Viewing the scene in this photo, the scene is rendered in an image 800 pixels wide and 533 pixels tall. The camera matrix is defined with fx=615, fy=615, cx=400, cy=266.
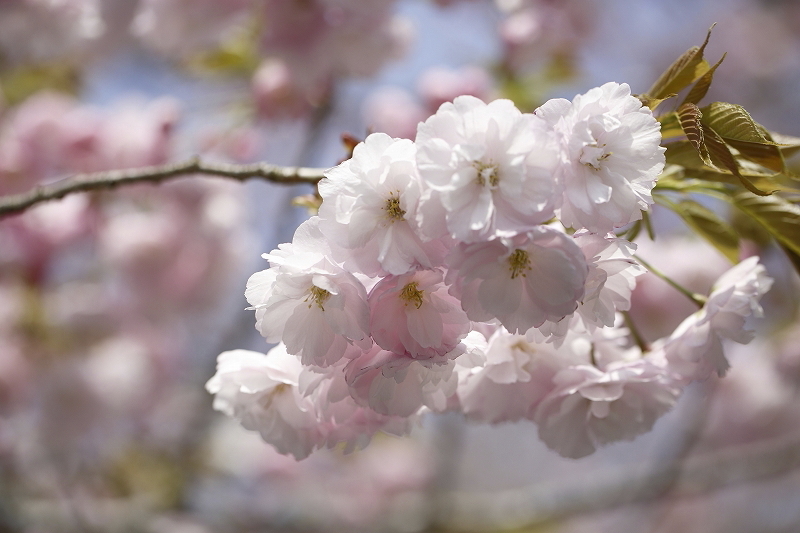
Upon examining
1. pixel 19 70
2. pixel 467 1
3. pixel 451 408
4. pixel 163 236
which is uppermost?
pixel 19 70

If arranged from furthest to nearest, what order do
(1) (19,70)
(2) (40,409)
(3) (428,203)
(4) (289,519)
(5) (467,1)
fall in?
(1) (19,70)
(4) (289,519)
(2) (40,409)
(5) (467,1)
(3) (428,203)

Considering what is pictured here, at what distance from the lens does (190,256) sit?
2.25m

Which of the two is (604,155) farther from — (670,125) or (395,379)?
(395,379)

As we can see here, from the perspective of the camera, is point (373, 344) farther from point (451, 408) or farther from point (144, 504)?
point (144, 504)

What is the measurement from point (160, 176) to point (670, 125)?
636 millimetres

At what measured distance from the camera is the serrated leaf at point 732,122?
57 cm

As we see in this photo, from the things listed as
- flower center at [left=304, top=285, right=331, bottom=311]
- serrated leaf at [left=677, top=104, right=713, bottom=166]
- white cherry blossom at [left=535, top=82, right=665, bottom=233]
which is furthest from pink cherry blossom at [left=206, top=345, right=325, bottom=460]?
serrated leaf at [left=677, top=104, right=713, bottom=166]

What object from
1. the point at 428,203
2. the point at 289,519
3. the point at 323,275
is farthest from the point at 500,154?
the point at 289,519

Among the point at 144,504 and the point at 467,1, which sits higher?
the point at 467,1

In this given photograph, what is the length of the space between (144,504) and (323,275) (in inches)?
83.9

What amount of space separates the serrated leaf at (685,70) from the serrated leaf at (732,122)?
38 mm

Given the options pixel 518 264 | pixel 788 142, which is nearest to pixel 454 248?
pixel 518 264

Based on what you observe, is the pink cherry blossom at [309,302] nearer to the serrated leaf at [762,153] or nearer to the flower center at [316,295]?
the flower center at [316,295]

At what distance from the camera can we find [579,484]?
2.19 metres
